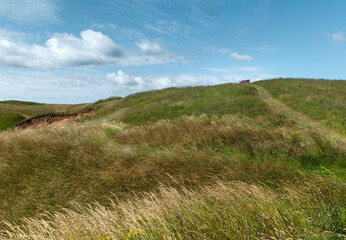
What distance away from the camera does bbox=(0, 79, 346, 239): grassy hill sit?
336 centimetres

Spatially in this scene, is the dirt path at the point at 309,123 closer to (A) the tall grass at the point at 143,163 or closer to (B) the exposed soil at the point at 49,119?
(A) the tall grass at the point at 143,163

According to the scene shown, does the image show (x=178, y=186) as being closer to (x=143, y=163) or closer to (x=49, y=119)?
(x=143, y=163)

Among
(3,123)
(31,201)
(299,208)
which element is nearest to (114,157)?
(31,201)

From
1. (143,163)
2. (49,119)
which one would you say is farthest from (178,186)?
(49,119)

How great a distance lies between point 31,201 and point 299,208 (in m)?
6.52

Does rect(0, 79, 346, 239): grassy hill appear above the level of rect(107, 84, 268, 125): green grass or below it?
below

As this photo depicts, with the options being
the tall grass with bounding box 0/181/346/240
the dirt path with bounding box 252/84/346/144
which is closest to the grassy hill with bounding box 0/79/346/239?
the tall grass with bounding box 0/181/346/240

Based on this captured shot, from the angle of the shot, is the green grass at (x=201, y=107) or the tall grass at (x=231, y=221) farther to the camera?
the green grass at (x=201, y=107)

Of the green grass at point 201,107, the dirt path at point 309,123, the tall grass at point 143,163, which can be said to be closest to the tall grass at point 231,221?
the tall grass at point 143,163

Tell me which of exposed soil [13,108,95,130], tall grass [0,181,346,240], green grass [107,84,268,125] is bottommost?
tall grass [0,181,346,240]

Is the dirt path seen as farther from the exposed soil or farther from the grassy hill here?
the exposed soil

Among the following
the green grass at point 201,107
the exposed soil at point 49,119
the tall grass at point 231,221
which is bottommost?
the tall grass at point 231,221

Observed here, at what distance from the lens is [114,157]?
23.8 ft

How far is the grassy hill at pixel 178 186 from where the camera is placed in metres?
3.36
